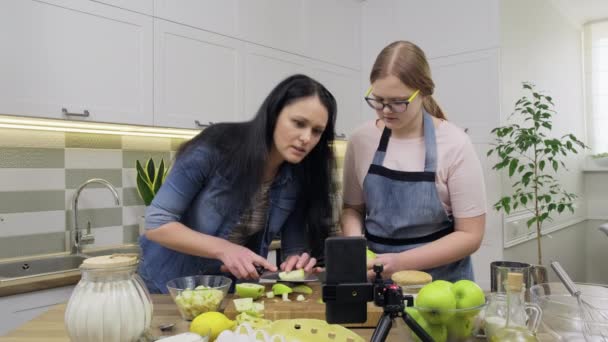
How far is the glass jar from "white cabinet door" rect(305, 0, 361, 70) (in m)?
2.53

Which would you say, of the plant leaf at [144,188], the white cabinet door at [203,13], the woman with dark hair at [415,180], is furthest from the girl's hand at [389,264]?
the white cabinet door at [203,13]

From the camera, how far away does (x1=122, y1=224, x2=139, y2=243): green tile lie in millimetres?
2541

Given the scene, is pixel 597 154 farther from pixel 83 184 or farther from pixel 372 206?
pixel 83 184

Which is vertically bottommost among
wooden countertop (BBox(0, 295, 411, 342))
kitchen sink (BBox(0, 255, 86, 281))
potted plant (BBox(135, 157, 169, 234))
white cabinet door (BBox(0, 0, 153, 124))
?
kitchen sink (BBox(0, 255, 86, 281))

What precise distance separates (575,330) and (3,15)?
7.00ft

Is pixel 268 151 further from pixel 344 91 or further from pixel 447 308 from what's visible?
pixel 344 91

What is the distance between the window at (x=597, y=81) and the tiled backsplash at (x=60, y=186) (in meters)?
4.27

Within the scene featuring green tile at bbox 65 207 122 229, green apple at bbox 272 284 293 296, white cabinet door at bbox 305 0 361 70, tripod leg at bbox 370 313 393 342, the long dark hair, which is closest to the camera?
tripod leg at bbox 370 313 393 342

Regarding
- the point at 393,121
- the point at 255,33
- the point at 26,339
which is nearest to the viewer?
the point at 26,339

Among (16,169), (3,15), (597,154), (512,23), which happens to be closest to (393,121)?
(3,15)

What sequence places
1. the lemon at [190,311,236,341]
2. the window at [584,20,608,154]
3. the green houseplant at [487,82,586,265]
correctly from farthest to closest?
the window at [584,20,608,154] < the green houseplant at [487,82,586,265] < the lemon at [190,311,236,341]

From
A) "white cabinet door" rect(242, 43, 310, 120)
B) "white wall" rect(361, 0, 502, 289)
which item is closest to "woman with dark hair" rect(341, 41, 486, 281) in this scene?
"white cabinet door" rect(242, 43, 310, 120)

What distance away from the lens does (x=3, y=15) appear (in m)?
1.81

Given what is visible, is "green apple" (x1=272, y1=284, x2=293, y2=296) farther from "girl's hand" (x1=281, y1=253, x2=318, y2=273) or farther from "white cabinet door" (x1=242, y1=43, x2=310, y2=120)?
"white cabinet door" (x1=242, y1=43, x2=310, y2=120)
